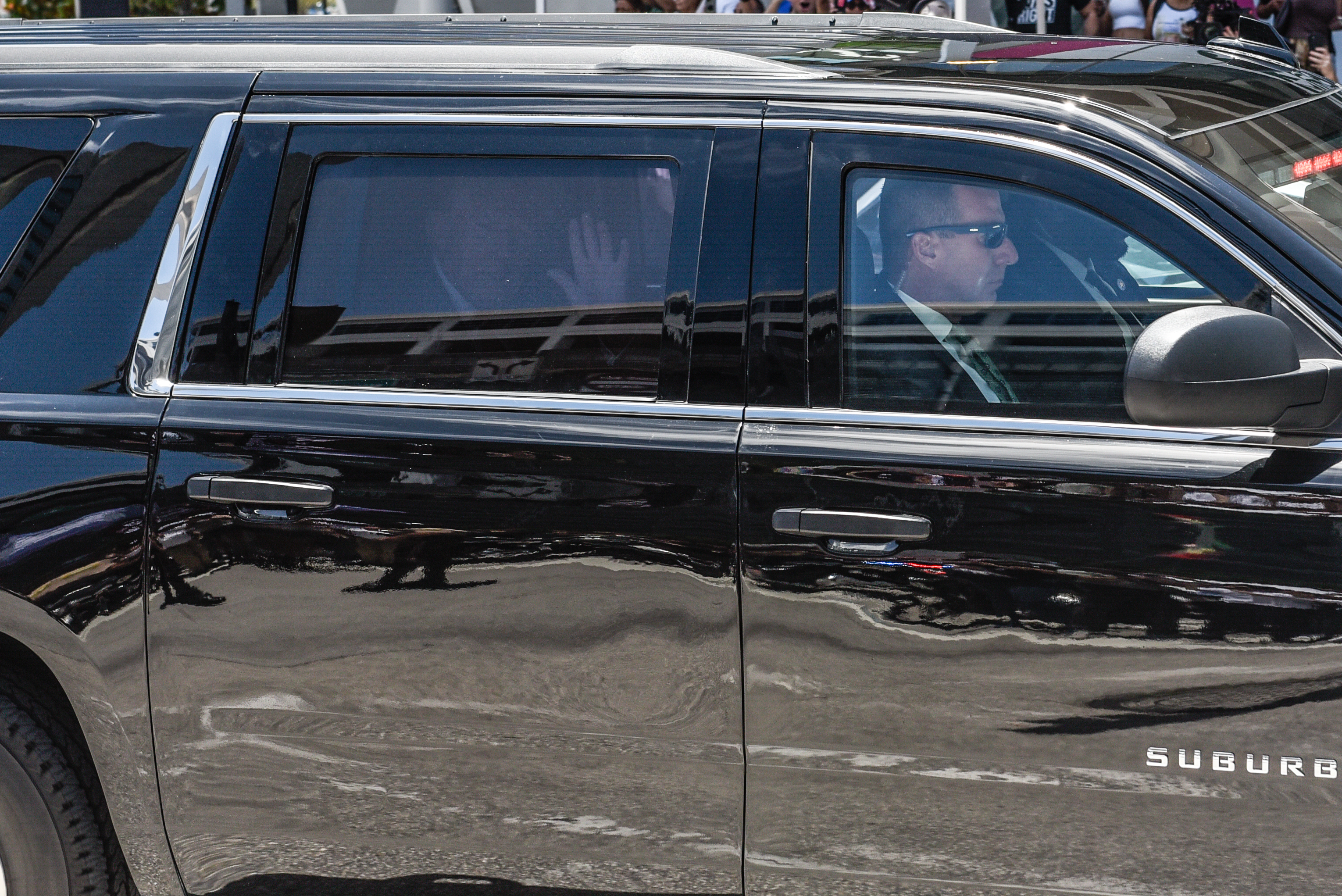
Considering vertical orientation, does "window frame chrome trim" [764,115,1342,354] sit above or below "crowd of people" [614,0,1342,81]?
below

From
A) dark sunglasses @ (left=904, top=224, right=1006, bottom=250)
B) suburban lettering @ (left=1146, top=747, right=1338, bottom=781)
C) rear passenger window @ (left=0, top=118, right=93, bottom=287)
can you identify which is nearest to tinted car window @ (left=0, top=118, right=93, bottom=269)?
rear passenger window @ (left=0, top=118, right=93, bottom=287)

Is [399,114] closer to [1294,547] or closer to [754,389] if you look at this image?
[754,389]

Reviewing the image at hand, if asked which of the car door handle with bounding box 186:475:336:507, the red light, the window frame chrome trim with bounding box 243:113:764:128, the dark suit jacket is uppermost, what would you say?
the window frame chrome trim with bounding box 243:113:764:128

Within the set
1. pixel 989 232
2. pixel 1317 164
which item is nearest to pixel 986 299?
pixel 989 232

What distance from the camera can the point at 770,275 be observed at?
237 centimetres

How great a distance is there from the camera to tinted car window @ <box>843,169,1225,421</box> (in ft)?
7.58

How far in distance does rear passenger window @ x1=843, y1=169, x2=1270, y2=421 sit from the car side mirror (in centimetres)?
15

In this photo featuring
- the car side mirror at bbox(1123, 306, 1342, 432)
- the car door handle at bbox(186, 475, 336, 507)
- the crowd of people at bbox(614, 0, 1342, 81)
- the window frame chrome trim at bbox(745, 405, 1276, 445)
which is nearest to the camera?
the car side mirror at bbox(1123, 306, 1342, 432)

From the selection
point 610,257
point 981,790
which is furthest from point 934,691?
point 610,257

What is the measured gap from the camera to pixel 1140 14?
9.40m

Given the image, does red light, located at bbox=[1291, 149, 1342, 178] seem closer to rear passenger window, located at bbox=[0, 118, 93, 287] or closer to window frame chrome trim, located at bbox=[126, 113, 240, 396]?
window frame chrome trim, located at bbox=[126, 113, 240, 396]

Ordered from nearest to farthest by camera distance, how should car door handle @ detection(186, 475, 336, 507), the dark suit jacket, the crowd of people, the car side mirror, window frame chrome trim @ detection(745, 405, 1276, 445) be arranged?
the car side mirror < window frame chrome trim @ detection(745, 405, 1276, 445) < the dark suit jacket < car door handle @ detection(186, 475, 336, 507) < the crowd of people

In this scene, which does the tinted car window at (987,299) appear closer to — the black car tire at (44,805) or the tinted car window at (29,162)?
the tinted car window at (29,162)

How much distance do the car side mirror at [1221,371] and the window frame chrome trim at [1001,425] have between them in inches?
2.5
